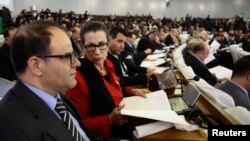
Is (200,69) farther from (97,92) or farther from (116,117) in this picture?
(116,117)

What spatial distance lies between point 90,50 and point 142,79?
1.13 meters

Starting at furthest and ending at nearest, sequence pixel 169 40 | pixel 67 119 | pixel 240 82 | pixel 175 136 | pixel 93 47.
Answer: pixel 169 40, pixel 240 82, pixel 93 47, pixel 175 136, pixel 67 119

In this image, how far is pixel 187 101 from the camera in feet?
6.66

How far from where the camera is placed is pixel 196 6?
88.5 ft

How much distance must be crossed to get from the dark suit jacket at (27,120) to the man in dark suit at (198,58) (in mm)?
2860

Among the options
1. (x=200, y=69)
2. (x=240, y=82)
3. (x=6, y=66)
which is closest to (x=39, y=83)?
(x=240, y=82)

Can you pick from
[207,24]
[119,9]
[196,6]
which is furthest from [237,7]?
[119,9]

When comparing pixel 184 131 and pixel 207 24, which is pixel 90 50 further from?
pixel 207 24

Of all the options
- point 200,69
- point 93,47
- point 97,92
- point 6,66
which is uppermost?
point 93,47

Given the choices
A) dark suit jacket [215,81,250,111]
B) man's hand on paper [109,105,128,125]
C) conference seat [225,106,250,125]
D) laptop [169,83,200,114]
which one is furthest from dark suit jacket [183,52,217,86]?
man's hand on paper [109,105,128,125]

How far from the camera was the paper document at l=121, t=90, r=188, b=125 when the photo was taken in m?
1.65

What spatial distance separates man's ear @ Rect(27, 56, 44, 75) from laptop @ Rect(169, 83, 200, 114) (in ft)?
3.13

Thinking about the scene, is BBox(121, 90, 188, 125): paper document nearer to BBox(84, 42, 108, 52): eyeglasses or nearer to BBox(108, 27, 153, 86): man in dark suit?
BBox(84, 42, 108, 52): eyeglasses

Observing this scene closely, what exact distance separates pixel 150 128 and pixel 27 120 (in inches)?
28.2
